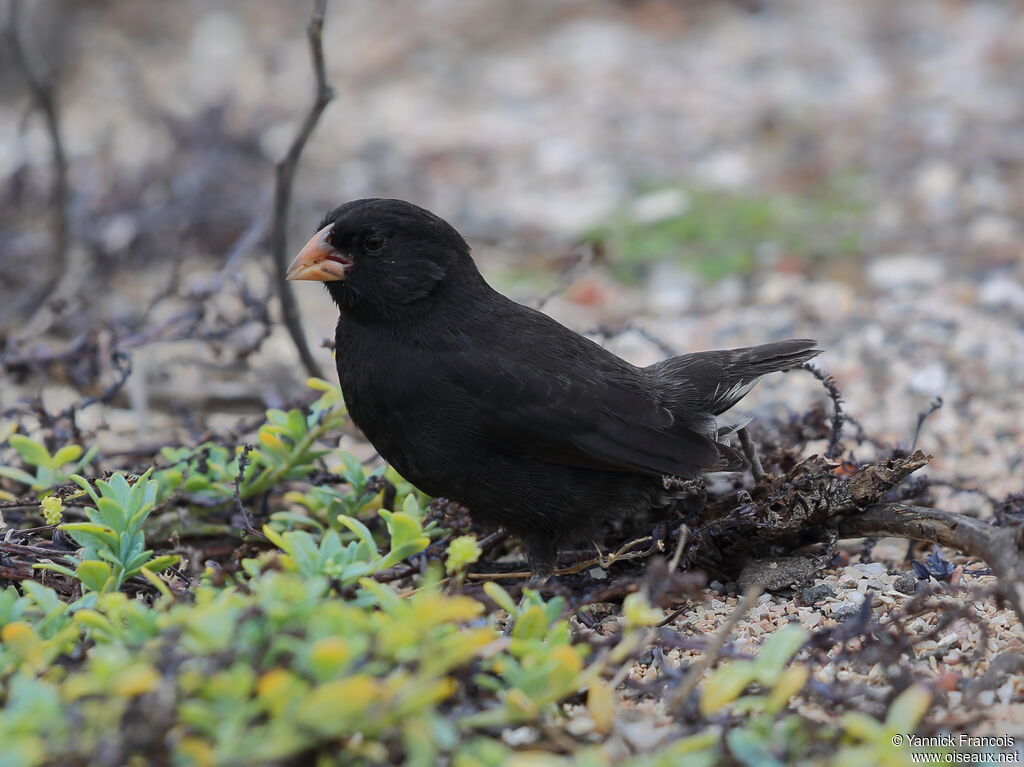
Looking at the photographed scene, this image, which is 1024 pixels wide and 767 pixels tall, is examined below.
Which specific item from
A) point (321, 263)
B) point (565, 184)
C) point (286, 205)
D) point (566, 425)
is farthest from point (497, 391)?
point (565, 184)

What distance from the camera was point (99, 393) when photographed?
14.2 ft

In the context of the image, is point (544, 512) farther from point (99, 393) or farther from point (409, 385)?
point (99, 393)

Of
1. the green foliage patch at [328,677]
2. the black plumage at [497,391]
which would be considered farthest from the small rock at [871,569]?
the green foliage patch at [328,677]

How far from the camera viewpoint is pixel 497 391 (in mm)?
3303

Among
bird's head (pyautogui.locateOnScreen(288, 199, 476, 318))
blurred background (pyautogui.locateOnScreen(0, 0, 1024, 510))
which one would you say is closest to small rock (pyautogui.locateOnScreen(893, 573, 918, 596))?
blurred background (pyautogui.locateOnScreen(0, 0, 1024, 510))

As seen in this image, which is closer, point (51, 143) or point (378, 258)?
point (378, 258)

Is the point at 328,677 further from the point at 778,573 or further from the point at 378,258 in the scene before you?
the point at 378,258

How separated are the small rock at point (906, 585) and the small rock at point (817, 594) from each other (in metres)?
0.16

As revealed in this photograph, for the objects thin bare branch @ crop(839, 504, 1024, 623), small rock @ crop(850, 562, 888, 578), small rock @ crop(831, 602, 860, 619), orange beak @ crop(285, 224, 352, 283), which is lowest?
small rock @ crop(850, 562, 888, 578)

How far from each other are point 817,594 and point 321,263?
1.68 meters

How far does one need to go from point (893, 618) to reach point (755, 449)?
1.07 m

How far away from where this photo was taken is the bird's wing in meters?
3.29

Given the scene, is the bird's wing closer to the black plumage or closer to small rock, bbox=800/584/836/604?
the black plumage

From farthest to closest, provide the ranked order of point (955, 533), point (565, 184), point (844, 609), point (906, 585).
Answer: point (565, 184), point (906, 585), point (844, 609), point (955, 533)
